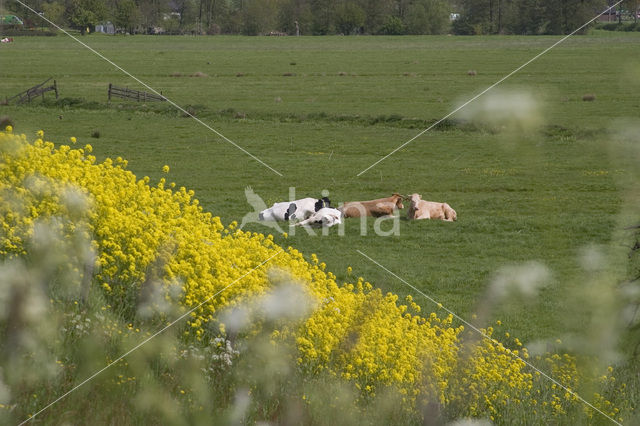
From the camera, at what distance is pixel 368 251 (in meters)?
14.8

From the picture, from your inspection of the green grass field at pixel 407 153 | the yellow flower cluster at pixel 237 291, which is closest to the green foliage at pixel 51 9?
the green grass field at pixel 407 153

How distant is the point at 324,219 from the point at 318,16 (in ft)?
295

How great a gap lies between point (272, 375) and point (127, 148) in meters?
23.3

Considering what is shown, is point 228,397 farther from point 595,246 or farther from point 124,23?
point 124,23

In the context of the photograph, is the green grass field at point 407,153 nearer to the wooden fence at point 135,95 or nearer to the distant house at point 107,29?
the wooden fence at point 135,95

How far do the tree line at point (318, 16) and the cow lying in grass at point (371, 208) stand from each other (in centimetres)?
1510

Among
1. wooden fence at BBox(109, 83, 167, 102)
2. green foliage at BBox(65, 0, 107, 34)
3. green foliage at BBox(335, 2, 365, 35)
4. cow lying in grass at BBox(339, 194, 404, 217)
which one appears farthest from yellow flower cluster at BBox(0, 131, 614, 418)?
green foliage at BBox(335, 2, 365, 35)

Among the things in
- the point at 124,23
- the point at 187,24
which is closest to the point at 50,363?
the point at 124,23

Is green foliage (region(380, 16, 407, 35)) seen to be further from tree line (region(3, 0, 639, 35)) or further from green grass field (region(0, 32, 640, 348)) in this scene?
green grass field (region(0, 32, 640, 348))

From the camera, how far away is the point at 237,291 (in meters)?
7.55

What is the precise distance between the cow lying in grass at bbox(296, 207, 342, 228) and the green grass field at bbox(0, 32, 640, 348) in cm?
34

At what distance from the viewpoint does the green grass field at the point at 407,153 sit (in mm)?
13234

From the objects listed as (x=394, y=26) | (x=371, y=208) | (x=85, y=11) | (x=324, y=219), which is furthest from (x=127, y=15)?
(x=324, y=219)

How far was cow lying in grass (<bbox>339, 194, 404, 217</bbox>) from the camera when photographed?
17219 mm
